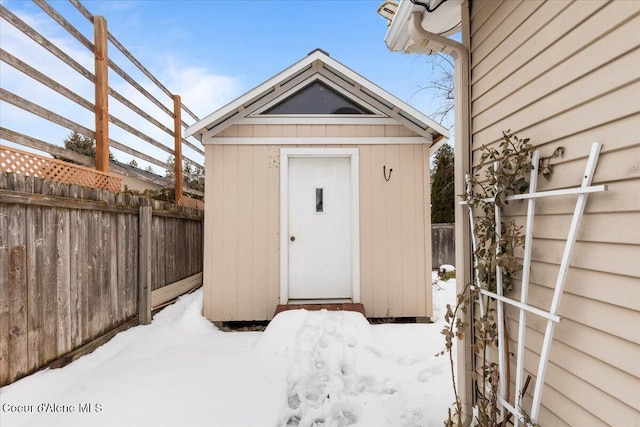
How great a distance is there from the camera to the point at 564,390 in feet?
4.60

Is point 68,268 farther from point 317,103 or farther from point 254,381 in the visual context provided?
point 317,103

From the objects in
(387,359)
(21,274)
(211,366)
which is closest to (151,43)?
(21,274)

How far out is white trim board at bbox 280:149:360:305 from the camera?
4055 millimetres

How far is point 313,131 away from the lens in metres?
4.14

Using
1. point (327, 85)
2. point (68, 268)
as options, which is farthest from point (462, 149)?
point (68, 268)

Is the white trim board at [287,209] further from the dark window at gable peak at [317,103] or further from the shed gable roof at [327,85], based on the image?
the shed gable roof at [327,85]

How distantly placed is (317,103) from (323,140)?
1.67 ft

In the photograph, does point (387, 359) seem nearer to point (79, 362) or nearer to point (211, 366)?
point (211, 366)

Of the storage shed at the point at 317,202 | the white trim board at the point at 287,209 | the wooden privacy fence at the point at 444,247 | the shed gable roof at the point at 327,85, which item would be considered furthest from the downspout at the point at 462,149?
the wooden privacy fence at the point at 444,247

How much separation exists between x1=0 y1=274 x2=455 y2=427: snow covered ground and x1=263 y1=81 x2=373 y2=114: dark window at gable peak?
8.36ft

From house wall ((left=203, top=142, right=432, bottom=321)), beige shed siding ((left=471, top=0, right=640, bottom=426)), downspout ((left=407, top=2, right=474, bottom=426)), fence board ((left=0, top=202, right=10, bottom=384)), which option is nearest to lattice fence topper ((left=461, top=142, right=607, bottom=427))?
beige shed siding ((left=471, top=0, right=640, bottom=426))

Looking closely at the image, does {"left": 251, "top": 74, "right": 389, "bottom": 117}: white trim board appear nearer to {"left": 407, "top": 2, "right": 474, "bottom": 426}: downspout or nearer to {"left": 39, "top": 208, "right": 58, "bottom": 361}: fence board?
{"left": 407, "top": 2, "right": 474, "bottom": 426}: downspout

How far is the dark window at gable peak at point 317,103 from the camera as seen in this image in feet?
13.6

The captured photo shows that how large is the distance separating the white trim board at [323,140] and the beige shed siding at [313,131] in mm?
42
